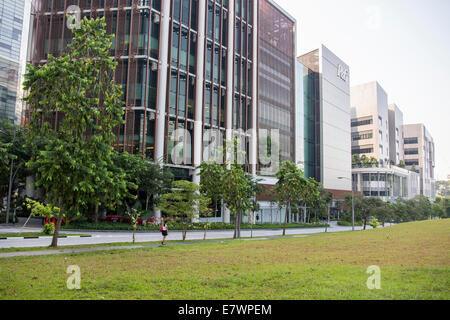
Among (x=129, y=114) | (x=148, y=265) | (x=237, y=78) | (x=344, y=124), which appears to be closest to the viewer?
(x=148, y=265)

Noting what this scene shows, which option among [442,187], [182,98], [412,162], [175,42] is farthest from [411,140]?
[175,42]

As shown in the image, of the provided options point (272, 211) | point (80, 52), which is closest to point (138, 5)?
point (80, 52)

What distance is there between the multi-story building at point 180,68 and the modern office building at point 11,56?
49.0 meters

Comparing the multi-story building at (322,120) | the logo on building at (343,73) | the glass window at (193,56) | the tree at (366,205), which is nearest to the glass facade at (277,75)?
the multi-story building at (322,120)

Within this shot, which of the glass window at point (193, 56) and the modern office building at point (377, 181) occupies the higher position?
the glass window at point (193, 56)

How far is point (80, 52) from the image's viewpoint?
57.7 feet

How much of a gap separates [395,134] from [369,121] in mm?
23467

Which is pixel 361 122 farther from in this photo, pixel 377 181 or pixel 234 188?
pixel 234 188

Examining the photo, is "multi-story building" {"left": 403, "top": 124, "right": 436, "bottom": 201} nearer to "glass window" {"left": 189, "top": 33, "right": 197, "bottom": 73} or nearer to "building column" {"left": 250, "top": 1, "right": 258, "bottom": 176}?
"building column" {"left": 250, "top": 1, "right": 258, "bottom": 176}

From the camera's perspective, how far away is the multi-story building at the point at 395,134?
5069 inches

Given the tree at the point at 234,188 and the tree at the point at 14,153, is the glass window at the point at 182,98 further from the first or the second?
the tree at the point at 234,188

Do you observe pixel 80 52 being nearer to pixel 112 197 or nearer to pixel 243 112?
pixel 112 197

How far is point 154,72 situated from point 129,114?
659cm

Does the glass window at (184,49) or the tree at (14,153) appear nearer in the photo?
the tree at (14,153)
